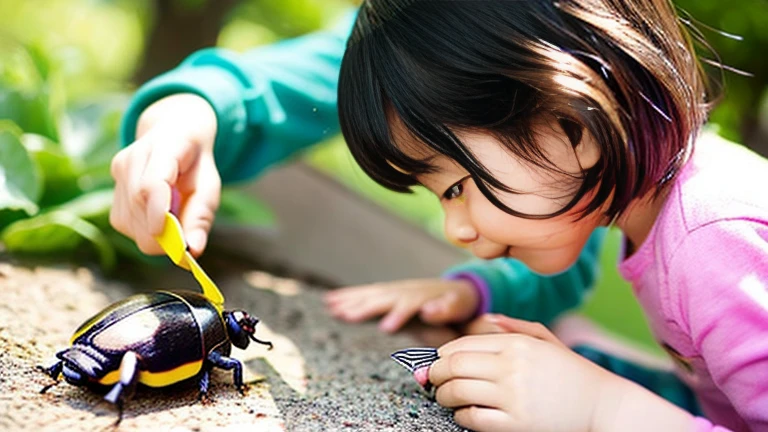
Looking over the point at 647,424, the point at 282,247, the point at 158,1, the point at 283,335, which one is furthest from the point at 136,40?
the point at 647,424

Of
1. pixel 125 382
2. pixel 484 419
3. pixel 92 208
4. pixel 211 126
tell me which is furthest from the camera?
pixel 92 208

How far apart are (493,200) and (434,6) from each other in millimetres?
196

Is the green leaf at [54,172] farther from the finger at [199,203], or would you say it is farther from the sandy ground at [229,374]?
the finger at [199,203]

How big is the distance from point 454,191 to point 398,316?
433mm

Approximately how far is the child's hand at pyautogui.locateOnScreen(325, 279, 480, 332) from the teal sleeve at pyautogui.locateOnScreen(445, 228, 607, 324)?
3 cm

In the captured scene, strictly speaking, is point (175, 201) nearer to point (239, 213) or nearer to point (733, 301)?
point (239, 213)

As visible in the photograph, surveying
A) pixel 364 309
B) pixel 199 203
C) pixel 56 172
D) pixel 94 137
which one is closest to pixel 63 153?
pixel 56 172

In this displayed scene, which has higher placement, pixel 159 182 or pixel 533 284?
pixel 159 182

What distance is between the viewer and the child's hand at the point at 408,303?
48.2 inches

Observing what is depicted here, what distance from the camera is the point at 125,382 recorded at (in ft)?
2.16

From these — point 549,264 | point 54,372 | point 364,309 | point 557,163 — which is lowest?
point 364,309

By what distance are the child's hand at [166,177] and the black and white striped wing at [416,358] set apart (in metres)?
0.25

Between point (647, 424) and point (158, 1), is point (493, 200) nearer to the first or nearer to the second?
point (647, 424)

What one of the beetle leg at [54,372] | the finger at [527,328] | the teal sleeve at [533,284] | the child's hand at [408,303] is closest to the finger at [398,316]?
the child's hand at [408,303]
